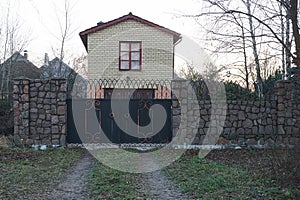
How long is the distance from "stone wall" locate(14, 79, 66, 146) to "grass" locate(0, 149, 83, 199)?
0.46 metres

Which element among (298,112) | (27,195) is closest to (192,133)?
(298,112)

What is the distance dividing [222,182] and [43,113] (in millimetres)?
5978

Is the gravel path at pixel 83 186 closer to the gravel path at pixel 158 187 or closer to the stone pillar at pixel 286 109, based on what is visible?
the gravel path at pixel 158 187

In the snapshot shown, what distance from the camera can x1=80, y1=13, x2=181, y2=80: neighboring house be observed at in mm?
16141

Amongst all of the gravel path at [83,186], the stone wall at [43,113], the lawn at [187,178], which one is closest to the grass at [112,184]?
the lawn at [187,178]

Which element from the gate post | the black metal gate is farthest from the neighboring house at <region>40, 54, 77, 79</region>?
the gate post

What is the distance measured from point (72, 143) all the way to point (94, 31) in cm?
743

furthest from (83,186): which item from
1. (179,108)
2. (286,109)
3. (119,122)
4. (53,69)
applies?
(53,69)

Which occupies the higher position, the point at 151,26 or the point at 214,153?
the point at 151,26

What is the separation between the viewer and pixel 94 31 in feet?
53.8

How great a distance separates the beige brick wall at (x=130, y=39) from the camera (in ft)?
53.1

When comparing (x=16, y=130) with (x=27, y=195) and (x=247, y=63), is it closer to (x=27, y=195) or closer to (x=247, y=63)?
(x=27, y=195)

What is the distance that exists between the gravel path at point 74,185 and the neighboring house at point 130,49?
8439 mm

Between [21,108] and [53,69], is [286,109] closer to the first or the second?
[21,108]
